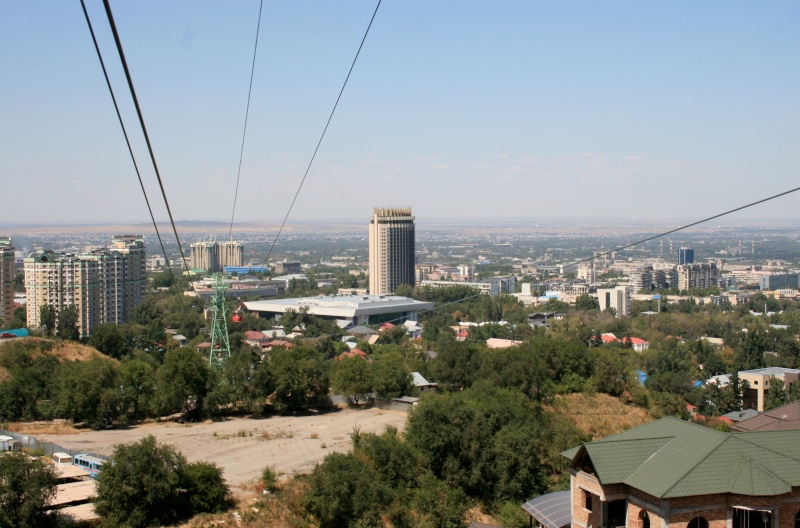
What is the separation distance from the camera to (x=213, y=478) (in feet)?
30.6

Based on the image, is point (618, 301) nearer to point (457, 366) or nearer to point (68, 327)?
point (68, 327)

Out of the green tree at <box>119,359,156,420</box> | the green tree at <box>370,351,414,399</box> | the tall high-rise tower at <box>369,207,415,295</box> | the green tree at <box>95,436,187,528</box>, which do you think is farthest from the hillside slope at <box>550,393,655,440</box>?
the tall high-rise tower at <box>369,207,415,295</box>

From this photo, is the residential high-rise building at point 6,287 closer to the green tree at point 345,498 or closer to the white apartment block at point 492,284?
the white apartment block at point 492,284

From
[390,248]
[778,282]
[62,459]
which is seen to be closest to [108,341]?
[62,459]

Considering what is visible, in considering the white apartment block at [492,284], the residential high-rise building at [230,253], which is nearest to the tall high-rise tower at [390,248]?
the white apartment block at [492,284]

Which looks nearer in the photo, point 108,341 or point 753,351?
point 108,341

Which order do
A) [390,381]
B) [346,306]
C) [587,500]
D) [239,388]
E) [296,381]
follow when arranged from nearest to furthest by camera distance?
[587,500]
[239,388]
[296,381]
[390,381]
[346,306]

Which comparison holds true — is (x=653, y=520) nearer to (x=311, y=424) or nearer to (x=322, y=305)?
(x=311, y=424)

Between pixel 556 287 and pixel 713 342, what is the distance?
27.8 meters

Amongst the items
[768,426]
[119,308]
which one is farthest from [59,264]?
[768,426]

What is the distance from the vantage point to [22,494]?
8.10m

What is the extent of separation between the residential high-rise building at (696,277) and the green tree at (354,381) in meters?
47.7

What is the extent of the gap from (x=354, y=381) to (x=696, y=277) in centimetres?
4916

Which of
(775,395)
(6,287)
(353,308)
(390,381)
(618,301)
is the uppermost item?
(6,287)
